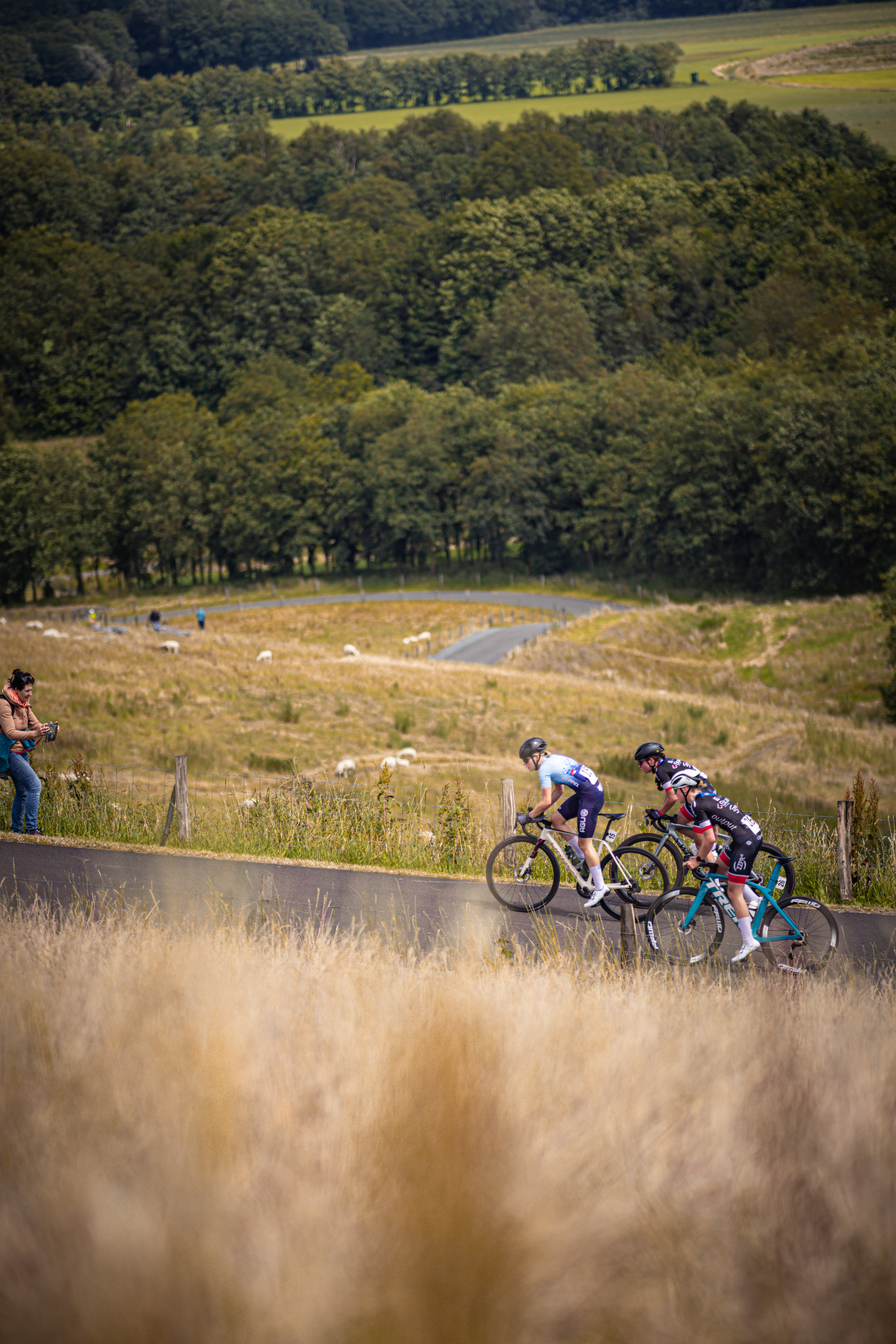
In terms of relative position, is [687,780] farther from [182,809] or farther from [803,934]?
[182,809]

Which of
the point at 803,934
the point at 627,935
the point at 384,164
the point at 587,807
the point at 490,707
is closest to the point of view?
the point at 627,935

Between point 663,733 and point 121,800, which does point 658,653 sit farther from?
point 121,800

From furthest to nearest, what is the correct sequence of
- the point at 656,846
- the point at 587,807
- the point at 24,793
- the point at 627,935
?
the point at 24,793, the point at 656,846, the point at 587,807, the point at 627,935

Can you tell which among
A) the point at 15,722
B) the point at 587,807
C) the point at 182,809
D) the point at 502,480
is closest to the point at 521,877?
the point at 587,807

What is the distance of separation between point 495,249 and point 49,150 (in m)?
79.8

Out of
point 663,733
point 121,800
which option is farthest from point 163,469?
point 121,800

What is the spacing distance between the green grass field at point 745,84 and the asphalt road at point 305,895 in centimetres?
14274

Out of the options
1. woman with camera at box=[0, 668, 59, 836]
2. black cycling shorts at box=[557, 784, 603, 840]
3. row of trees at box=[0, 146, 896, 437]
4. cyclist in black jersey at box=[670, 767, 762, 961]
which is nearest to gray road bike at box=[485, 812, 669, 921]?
black cycling shorts at box=[557, 784, 603, 840]

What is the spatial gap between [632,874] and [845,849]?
2932mm

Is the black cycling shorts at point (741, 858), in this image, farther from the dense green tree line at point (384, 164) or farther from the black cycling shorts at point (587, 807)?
the dense green tree line at point (384, 164)

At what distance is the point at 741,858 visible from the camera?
9828 mm

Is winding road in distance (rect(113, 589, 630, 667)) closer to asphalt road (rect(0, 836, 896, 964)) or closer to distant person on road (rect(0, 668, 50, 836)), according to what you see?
distant person on road (rect(0, 668, 50, 836))

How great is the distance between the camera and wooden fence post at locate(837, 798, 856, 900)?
13039mm

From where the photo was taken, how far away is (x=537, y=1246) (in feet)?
17.7
